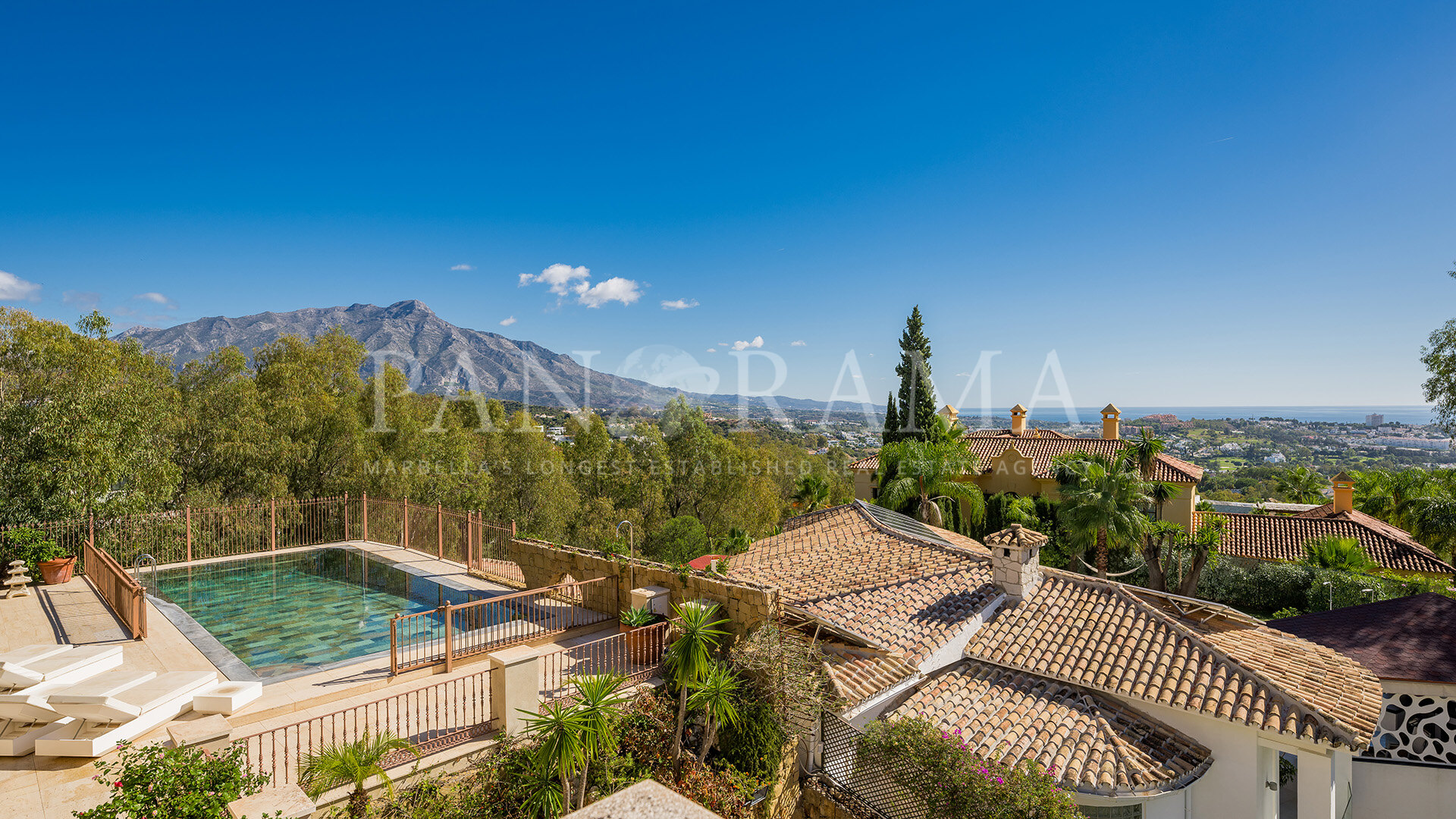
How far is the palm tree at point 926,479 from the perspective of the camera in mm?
24844

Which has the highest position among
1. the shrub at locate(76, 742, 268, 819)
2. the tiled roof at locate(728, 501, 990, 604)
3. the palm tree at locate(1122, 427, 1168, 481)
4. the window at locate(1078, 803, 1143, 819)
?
the palm tree at locate(1122, 427, 1168, 481)

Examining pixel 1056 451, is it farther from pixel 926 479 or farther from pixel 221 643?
pixel 221 643

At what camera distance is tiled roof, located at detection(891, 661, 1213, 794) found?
736 centimetres

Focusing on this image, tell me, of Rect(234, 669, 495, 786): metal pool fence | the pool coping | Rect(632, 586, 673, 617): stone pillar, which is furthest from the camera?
Rect(632, 586, 673, 617): stone pillar

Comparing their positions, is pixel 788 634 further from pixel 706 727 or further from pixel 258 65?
pixel 258 65

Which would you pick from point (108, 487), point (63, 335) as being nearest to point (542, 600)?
point (108, 487)

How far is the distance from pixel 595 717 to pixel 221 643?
24.8ft

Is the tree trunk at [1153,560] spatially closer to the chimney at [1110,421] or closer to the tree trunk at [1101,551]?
the tree trunk at [1101,551]

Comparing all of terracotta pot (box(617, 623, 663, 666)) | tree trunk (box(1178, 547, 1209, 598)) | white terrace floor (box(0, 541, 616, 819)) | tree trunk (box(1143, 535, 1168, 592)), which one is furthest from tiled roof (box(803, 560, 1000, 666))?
tree trunk (box(1178, 547, 1209, 598))

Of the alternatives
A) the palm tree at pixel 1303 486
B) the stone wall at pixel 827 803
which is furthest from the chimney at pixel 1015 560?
the palm tree at pixel 1303 486

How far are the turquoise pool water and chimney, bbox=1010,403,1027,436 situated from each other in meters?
29.4

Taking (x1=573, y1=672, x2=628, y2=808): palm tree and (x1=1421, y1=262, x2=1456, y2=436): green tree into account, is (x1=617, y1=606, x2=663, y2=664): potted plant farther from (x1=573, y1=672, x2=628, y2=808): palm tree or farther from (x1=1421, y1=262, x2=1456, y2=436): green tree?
(x1=1421, y1=262, x2=1456, y2=436): green tree

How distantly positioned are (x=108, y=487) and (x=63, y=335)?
7.29 metres

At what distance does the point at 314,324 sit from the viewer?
11625 centimetres
